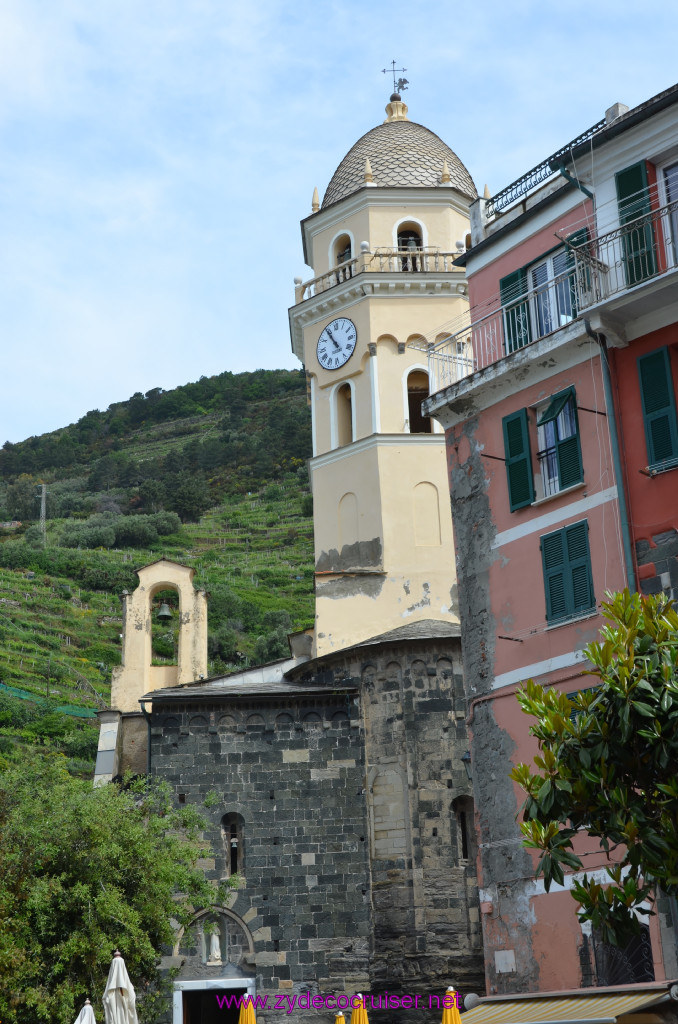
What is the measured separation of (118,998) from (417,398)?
1759cm

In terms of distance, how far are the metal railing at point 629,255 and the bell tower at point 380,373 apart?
1271cm

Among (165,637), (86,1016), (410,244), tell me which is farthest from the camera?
(165,637)

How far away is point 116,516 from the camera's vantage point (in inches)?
4313

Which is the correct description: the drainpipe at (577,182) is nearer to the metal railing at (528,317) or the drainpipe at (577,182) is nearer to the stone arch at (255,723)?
the metal railing at (528,317)

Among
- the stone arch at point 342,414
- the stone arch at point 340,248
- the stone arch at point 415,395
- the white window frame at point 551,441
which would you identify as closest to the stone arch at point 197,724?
the stone arch at point 342,414

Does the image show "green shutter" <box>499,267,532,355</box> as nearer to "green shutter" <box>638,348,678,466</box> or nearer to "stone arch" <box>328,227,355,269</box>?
"green shutter" <box>638,348,678,466</box>

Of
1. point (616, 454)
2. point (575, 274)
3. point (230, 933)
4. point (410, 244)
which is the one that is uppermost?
point (410, 244)

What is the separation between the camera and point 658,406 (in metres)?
16.7

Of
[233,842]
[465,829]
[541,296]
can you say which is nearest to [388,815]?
[465,829]

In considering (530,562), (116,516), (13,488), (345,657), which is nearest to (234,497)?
(116,516)

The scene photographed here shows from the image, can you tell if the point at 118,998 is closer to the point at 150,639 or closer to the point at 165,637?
the point at 150,639

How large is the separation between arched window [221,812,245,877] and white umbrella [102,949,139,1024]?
678cm

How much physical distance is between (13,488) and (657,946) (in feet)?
364

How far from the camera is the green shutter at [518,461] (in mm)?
18672
